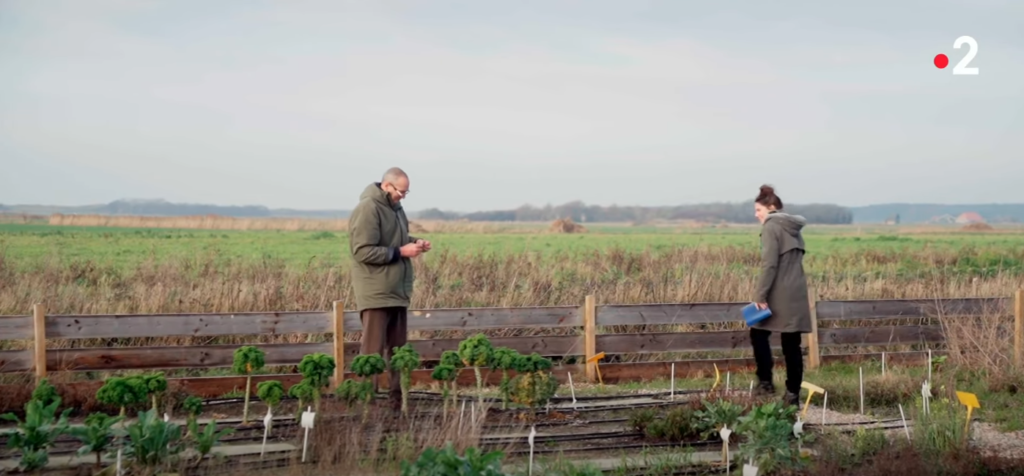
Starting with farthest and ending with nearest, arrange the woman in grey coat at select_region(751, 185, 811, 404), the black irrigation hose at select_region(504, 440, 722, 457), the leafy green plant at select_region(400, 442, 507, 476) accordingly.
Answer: the woman in grey coat at select_region(751, 185, 811, 404) → the black irrigation hose at select_region(504, 440, 722, 457) → the leafy green plant at select_region(400, 442, 507, 476)

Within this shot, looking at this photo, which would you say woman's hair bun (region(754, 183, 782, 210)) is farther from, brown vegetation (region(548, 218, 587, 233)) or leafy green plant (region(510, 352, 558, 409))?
brown vegetation (region(548, 218, 587, 233))

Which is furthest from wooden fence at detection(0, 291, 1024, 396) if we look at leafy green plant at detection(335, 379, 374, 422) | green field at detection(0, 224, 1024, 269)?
green field at detection(0, 224, 1024, 269)

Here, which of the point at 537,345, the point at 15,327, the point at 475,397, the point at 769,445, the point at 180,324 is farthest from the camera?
the point at 537,345

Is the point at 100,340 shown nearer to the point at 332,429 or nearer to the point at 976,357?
the point at 332,429

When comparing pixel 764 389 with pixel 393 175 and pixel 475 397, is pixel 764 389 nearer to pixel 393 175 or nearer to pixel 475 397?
pixel 475 397

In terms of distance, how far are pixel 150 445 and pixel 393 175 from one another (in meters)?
2.73

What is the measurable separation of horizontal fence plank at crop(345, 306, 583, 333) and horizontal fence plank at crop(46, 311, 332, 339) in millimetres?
417

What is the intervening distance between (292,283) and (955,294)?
27.6 ft

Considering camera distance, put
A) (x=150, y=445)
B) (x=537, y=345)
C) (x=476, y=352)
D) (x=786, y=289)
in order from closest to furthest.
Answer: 1. (x=150, y=445)
2. (x=476, y=352)
3. (x=786, y=289)
4. (x=537, y=345)

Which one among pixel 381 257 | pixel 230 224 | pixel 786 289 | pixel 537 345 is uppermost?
pixel 381 257

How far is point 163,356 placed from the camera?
8.45m

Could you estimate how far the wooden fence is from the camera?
816 cm

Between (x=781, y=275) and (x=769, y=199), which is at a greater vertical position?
(x=769, y=199)

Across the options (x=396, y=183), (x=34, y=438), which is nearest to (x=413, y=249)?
(x=396, y=183)
